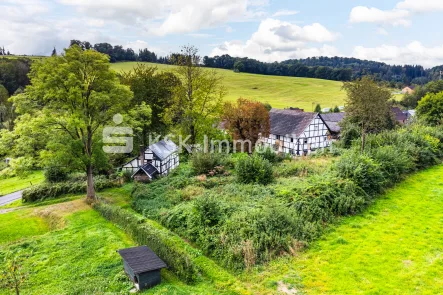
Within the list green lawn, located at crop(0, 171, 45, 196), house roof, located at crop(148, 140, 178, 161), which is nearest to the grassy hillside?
house roof, located at crop(148, 140, 178, 161)

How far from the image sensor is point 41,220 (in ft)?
65.5

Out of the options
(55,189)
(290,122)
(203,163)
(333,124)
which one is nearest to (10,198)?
(55,189)

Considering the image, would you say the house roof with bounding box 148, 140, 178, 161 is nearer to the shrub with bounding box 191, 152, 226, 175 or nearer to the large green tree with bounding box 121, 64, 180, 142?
the large green tree with bounding box 121, 64, 180, 142

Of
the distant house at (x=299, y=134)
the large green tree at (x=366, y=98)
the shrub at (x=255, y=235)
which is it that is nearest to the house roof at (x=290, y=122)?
the distant house at (x=299, y=134)

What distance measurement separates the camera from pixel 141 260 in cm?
1141

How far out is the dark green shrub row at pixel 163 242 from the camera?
1169 centimetres

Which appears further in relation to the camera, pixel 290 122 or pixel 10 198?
pixel 290 122

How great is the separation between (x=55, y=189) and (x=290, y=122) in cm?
2975

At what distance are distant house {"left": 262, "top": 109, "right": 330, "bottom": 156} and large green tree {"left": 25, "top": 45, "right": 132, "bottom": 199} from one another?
24176 mm

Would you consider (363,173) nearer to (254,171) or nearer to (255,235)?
(254,171)

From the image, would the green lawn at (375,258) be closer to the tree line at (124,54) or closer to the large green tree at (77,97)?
the large green tree at (77,97)

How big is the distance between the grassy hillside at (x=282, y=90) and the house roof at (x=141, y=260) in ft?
240

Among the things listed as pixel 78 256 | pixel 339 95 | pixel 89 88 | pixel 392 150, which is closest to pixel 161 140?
pixel 89 88

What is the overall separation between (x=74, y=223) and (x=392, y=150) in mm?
23107
